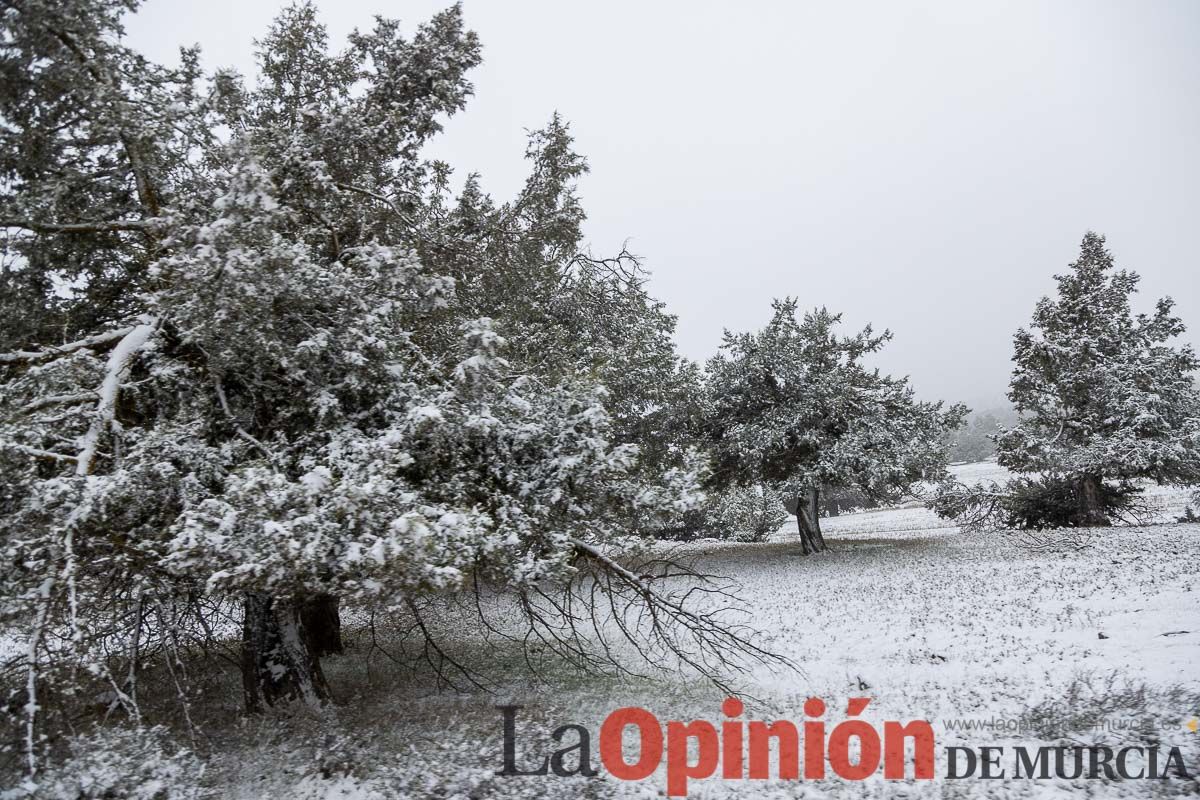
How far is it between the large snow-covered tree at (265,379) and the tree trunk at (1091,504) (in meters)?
19.2

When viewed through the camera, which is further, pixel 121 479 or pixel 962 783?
pixel 962 783

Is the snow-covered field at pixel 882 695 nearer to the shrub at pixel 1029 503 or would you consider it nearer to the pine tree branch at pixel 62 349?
the pine tree branch at pixel 62 349

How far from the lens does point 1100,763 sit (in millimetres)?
5020

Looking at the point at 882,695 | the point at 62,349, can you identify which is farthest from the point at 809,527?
the point at 62,349

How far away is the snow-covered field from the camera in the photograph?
17.9ft

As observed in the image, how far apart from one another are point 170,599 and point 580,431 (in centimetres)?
419

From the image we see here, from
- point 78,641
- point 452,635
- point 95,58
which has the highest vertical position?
point 95,58

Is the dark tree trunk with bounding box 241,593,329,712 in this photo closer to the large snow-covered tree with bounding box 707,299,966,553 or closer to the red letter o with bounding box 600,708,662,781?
the red letter o with bounding box 600,708,662,781

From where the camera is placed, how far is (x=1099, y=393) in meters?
20.2

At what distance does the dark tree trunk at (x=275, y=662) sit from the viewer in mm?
7000

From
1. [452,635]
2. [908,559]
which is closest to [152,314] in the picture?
[452,635]

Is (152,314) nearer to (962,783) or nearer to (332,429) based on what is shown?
(332,429)

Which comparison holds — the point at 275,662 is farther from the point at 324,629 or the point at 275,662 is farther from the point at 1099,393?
the point at 1099,393

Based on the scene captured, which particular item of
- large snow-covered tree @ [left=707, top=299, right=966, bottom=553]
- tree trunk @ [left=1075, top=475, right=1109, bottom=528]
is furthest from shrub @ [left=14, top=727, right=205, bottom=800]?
tree trunk @ [left=1075, top=475, right=1109, bottom=528]
